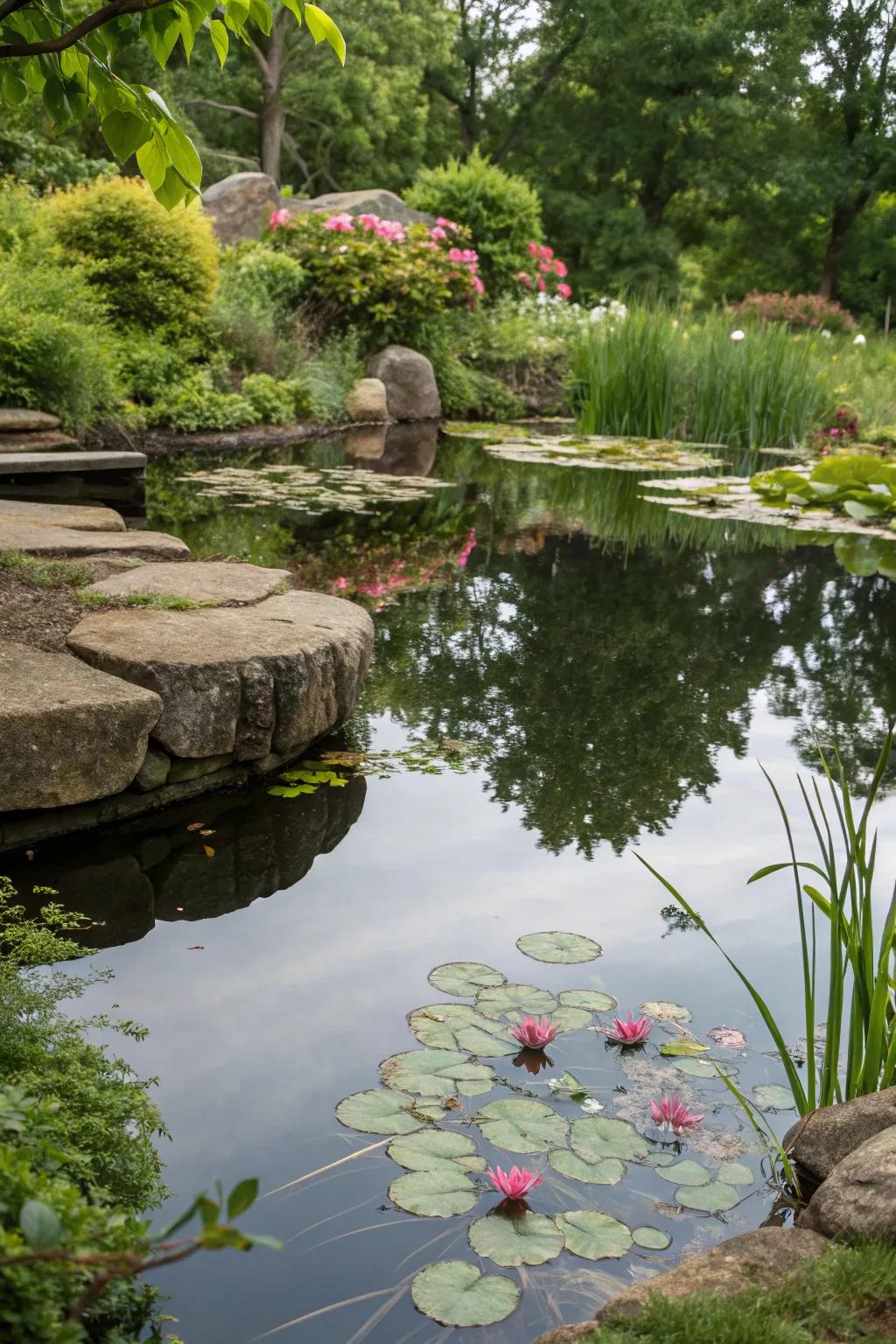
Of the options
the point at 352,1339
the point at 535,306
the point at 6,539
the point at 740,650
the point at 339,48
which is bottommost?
the point at 352,1339

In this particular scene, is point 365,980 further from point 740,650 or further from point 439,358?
point 439,358

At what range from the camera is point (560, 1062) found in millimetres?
2193

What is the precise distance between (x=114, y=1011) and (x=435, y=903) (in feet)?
2.76

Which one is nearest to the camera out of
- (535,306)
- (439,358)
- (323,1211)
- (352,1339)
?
(352,1339)

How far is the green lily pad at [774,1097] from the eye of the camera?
2094 millimetres

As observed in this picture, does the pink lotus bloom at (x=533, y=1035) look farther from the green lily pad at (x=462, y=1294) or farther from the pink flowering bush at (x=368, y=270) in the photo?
the pink flowering bush at (x=368, y=270)

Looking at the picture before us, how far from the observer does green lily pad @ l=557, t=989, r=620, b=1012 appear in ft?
7.77

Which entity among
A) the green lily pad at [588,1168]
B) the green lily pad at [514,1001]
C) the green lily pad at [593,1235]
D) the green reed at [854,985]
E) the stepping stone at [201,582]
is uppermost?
the stepping stone at [201,582]

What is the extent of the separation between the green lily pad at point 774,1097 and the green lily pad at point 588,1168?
1.13 ft

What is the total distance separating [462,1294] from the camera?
1613mm

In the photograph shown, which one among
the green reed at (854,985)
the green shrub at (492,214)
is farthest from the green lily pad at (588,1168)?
the green shrub at (492,214)

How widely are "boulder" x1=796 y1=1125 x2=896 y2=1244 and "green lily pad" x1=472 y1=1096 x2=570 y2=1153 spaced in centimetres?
43

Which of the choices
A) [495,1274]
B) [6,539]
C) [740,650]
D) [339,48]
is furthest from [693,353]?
[495,1274]

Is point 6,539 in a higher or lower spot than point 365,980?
higher
